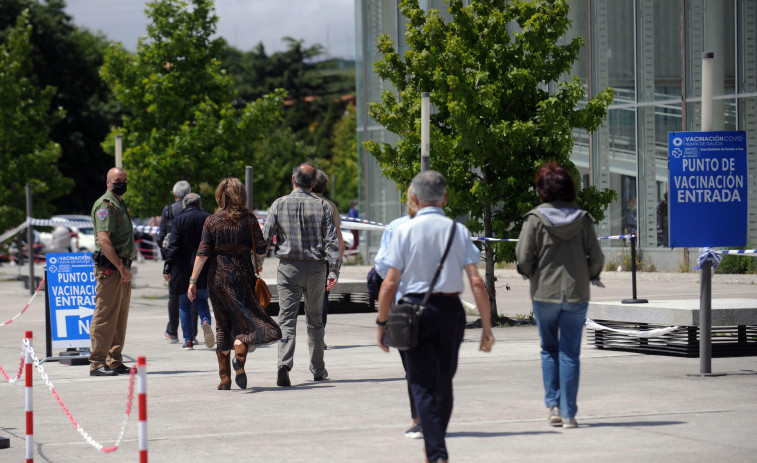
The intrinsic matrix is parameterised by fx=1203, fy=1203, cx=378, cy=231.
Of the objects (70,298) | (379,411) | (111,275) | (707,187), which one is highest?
(707,187)

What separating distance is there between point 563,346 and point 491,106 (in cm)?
802

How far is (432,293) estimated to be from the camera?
647 cm

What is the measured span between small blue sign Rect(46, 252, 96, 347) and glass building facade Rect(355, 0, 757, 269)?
1599 cm

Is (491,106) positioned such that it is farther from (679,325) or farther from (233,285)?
(233,285)

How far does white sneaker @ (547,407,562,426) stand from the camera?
7.88 meters

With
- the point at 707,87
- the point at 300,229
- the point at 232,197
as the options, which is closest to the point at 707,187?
the point at 707,87

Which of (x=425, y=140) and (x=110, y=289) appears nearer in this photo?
(x=110, y=289)

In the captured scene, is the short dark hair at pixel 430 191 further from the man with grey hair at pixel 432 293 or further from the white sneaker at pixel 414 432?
the white sneaker at pixel 414 432

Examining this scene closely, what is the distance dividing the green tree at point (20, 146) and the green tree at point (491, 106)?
16324 millimetres

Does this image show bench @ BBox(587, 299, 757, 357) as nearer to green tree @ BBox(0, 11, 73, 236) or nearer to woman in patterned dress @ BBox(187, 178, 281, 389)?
woman in patterned dress @ BBox(187, 178, 281, 389)

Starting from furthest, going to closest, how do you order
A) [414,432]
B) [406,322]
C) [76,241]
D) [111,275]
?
[76,241] < [111,275] < [414,432] < [406,322]

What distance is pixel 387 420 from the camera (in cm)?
831

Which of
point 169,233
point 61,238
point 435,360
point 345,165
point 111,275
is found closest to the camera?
point 435,360

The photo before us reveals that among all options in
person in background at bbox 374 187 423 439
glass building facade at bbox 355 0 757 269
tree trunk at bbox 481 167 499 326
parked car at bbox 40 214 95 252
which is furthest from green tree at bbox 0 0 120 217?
person in background at bbox 374 187 423 439
